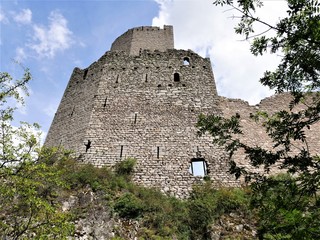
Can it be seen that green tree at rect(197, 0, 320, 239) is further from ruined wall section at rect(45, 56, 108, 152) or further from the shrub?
Answer: ruined wall section at rect(45, 56, 108, 152)

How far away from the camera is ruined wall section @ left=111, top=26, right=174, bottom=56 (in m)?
19.9

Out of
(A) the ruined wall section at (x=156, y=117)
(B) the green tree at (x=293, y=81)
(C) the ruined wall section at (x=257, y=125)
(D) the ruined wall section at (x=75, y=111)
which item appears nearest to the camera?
(B) the green tree at (x=293, y=81)

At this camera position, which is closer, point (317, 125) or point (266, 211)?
point (266, 211)

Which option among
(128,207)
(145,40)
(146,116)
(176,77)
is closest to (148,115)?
(146,116)

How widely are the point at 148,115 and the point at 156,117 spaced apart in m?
0.38

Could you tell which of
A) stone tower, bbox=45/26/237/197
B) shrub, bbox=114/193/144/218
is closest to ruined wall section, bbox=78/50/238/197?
stone tower, bbox=45/26/237/197

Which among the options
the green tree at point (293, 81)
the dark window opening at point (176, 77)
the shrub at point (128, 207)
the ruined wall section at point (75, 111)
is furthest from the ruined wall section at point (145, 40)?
the green tree at point (293, 81)

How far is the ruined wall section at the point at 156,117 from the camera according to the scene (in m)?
11.6

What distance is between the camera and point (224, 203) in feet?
30.6

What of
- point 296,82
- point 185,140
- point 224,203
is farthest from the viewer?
point 185,140

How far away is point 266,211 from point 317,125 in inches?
528

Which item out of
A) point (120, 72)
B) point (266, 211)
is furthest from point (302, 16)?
point (120, 72)

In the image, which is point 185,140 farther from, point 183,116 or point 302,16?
point 302,16

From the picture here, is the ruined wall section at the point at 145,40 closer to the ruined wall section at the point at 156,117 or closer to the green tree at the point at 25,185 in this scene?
the ruined wall section at the point at 156,117
